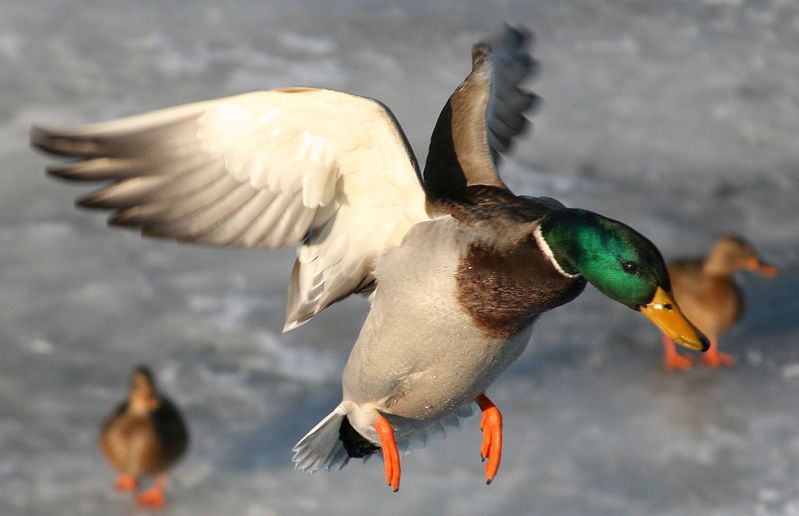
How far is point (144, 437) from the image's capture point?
6164mm

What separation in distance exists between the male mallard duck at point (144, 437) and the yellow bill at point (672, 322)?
3.64 meters

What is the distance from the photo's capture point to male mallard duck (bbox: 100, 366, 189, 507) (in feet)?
20.2

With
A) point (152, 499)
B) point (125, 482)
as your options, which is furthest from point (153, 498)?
point (125, 482)

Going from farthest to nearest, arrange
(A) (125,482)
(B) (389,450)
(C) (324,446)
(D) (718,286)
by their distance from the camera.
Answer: (D) (718,286)
(A) (125,482)
(C) (324,446)
(B) (389,450)

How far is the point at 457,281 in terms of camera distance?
3.14 metres

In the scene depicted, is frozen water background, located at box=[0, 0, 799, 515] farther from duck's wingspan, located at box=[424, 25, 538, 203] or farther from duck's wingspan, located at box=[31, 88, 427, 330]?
duck's wingspan, located at box=[31, 88, 427, 330]

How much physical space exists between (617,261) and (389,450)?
84 centimetres

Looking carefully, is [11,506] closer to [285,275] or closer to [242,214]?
[285,275]

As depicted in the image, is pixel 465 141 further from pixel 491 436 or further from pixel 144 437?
pixel 144 437

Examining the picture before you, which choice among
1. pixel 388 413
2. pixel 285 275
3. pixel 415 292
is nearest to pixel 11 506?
pixel 285 275

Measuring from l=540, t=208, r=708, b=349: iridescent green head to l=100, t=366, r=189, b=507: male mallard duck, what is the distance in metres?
3.53

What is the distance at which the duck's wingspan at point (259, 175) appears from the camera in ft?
10.7

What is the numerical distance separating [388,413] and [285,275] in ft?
13.1

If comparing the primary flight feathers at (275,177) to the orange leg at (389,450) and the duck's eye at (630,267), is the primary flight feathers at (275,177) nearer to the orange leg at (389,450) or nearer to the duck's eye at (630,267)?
the orange leg at (389,450)
